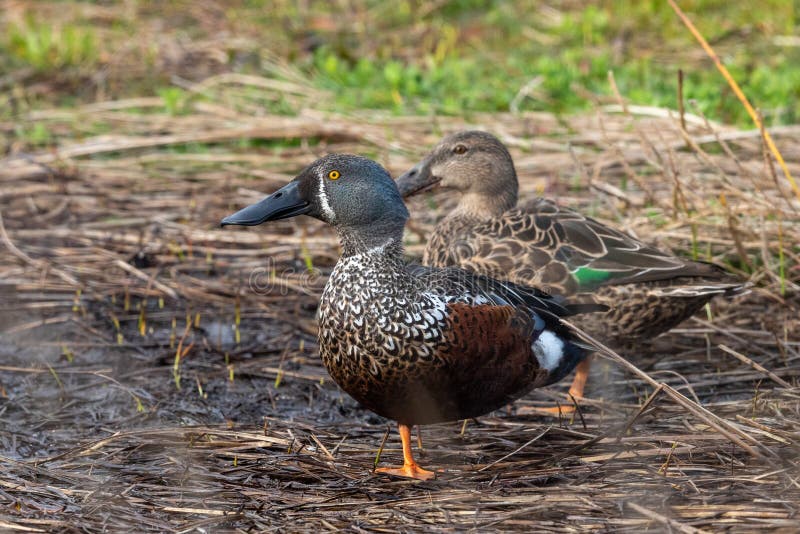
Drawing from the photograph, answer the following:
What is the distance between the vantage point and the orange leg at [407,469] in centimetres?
367

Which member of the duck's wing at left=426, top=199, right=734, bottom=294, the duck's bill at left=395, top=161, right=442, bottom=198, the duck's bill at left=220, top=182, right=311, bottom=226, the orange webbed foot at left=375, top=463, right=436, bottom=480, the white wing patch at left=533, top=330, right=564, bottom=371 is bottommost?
the orange webbed foot at left=375, top=463, right=436, bottom=480

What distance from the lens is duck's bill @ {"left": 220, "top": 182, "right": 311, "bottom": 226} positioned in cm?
383

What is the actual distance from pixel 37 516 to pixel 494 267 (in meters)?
2.19

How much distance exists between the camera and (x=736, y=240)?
494 cm

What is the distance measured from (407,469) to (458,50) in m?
6.01

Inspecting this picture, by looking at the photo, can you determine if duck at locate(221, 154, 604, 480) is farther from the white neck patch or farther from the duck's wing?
the duck's wing

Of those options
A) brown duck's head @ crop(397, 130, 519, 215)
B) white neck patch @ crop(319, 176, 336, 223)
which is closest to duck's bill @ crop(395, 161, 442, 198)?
brown duck's head @ crop(397, 130, 519, 215)

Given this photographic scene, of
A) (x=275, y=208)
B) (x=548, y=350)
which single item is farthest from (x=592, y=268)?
(x=275, y=208)

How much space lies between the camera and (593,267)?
14.9ft

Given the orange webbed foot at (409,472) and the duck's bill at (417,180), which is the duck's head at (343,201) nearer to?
the orange webbed foot at (409,472)

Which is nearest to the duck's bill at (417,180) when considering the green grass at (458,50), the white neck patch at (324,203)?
the white neck patch at (324,203)

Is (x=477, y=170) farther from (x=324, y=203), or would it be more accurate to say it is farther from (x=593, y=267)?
(x=324, y=203)

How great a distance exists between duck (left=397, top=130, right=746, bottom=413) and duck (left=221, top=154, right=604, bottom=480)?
595mm

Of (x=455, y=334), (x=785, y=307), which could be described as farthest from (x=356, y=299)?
(x=785, y=307)
